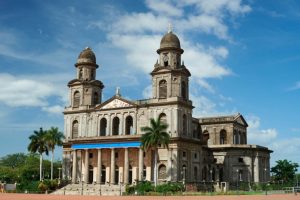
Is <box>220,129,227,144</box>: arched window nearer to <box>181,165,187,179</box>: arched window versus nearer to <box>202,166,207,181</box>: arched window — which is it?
<box>202,166,207,181</box>: arched window

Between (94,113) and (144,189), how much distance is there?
74.1 feet

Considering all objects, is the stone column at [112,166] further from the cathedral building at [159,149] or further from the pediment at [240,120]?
the pediment at [240,120]

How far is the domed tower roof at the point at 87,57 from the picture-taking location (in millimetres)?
81875

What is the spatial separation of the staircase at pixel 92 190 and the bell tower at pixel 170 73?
1592cm

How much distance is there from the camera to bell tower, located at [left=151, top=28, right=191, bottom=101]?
71500mm

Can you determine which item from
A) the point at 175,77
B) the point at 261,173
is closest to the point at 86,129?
the point at 175,77

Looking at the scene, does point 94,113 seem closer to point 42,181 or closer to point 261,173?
point 42,181

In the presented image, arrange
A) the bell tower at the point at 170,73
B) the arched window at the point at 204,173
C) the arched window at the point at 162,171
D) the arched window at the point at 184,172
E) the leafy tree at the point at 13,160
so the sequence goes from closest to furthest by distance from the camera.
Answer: the arched window at the point at 162,171 < the arched window at the point at 184,172 < the bell tower at the point at 170,73 < the arched window at the point at 204,173 < the leafy tree at the point at 13,160

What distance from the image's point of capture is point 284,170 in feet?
322

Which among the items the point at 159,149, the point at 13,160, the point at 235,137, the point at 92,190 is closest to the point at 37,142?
the point at 92,190

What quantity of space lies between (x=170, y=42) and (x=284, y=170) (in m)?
43.6

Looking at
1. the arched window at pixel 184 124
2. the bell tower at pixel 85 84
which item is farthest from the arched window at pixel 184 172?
the bell tower at pixel 85 84

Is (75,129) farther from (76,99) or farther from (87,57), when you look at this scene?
(87,57)

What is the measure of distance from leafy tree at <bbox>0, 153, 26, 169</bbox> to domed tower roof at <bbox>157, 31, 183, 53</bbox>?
9164 centimetres
